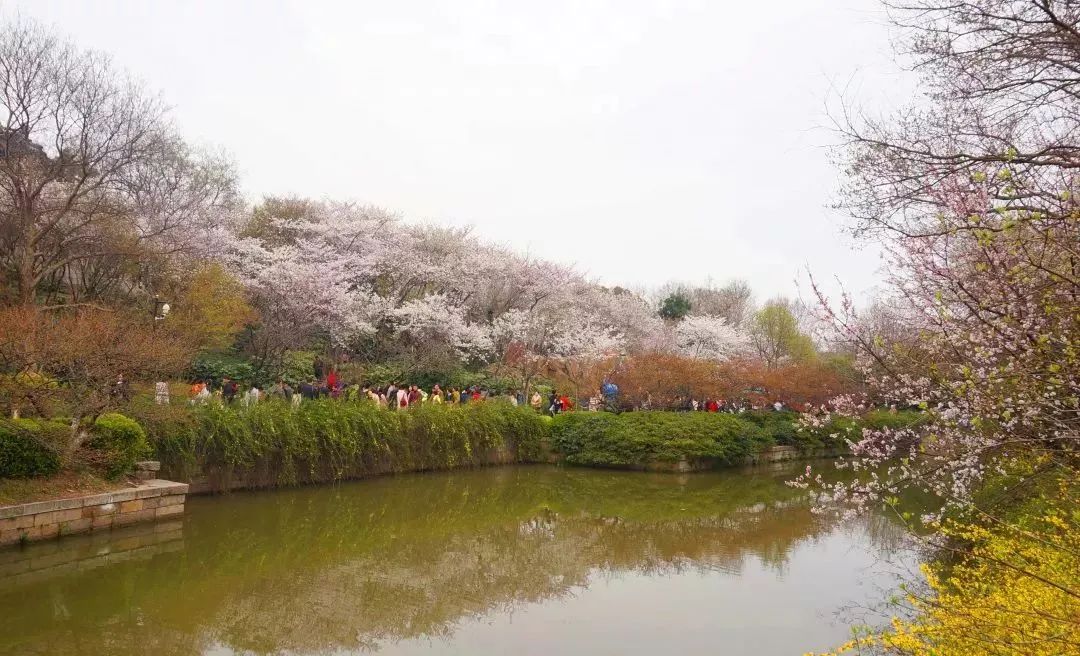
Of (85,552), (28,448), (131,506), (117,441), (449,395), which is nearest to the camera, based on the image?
(85,552)

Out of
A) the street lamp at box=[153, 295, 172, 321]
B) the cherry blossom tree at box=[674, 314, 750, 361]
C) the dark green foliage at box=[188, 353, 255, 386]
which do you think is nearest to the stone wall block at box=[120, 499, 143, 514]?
the street lamp at box=[153, 295, 172, 321]

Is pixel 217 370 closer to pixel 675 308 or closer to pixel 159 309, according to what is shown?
pixel 159 309

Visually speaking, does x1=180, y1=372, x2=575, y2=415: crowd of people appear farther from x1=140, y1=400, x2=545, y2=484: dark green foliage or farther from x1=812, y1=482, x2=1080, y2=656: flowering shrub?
x1=812, y1=482, x2=1080, y2=656: flowering shrub

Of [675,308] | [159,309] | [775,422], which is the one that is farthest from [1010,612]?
[675,308]

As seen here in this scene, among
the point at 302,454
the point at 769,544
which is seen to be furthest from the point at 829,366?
the point at 302,454

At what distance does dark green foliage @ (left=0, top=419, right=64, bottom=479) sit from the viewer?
8.50m

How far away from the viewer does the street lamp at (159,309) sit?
14.4 m

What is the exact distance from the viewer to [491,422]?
17922 millimetres

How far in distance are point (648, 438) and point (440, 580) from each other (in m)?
10.8

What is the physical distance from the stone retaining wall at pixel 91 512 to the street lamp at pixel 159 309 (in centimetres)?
515

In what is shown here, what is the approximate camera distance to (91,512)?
9148 mm

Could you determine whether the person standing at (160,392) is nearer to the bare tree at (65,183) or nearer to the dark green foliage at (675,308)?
the bare tree at (65,183)

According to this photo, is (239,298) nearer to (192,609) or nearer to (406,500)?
(406,500)

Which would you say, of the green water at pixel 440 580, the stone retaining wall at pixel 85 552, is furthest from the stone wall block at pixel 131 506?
the green water at pixel 440 580
